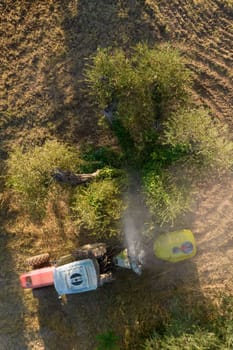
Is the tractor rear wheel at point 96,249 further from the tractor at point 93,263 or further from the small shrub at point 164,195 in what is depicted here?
the small shrub at point 164,195

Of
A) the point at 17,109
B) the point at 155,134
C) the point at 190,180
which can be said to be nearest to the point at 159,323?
the point at 190,180

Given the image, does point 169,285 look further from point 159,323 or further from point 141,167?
point 141,167

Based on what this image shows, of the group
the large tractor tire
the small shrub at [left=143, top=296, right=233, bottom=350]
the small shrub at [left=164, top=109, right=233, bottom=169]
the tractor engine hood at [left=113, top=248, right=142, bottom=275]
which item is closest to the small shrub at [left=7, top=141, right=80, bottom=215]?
the large tractor tire

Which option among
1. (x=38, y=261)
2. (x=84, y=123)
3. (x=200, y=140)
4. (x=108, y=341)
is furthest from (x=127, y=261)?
(x=84, y=123)

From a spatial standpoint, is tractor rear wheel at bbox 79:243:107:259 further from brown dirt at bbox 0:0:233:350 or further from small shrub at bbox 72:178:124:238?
brown dirt at bbox 0:0:233:350

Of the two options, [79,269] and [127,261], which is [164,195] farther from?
[79,269]

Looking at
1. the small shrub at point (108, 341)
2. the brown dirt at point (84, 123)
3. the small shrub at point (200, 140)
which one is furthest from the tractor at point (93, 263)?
the small shrub at point (200, 140)
